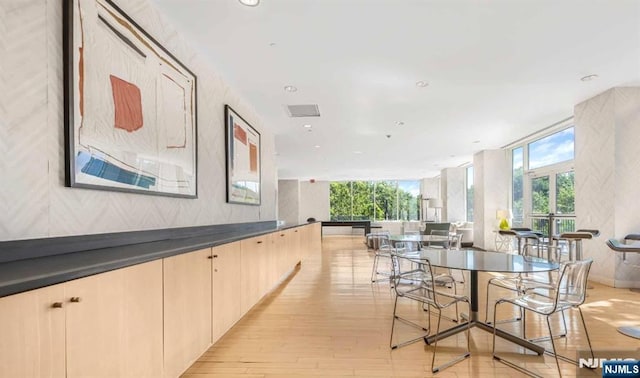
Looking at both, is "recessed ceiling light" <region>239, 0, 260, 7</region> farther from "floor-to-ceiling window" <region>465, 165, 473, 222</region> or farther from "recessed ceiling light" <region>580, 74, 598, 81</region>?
"floor-to-ceiling window" <region>465, 165, 473, 222</region>

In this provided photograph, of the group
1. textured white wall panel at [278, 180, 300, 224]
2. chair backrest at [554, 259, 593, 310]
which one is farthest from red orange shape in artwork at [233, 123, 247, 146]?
textured white wall panel at [278, 180, 300, 224]

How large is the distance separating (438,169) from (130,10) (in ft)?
40.6

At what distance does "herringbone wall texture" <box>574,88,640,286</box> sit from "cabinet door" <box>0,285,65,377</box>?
6435mm

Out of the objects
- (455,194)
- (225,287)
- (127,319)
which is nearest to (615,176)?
(225,287)

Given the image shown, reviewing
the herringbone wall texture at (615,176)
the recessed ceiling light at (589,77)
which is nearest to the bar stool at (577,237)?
the herringbone wall texture at (615,176)

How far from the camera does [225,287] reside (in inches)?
99.4

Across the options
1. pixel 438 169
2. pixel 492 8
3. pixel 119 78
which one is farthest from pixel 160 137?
pixel 438 169

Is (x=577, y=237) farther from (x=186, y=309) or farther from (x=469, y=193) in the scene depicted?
(x=469, y=193)

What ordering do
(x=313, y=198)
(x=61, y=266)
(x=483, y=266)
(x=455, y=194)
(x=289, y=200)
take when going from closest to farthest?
(x=61, y=266), (x=483, y=266), (x=455, y=194), (x=289, y=200), (x=313, y=198)

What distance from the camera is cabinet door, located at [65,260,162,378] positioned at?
1190mm

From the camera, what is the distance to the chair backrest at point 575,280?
2.37 meters

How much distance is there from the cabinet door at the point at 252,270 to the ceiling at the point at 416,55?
204 centimetres

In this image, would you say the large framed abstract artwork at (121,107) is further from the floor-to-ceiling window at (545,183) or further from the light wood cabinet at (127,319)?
the floor-to-ceiling window at (545,183)

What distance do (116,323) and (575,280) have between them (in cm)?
318
